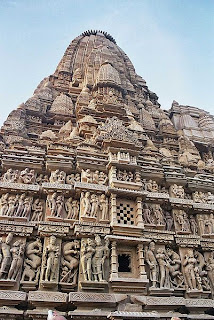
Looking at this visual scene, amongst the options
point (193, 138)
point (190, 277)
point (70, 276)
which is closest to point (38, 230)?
point (70, 276)

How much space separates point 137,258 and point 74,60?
2332cm

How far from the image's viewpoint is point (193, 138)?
20.2m

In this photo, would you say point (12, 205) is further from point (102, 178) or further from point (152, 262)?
point (152, 262)

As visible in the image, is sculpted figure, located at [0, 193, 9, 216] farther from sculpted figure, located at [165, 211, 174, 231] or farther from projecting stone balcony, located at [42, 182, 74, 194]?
sculpted figure, located at [165, 211, 174, 231]

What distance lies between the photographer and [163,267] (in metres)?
8.46

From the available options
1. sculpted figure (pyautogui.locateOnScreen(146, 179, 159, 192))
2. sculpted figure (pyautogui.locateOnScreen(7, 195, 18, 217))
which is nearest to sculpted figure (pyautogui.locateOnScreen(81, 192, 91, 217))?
sculpted figure (pyautogui.locateOnScreen(7, 195, 18, 217))

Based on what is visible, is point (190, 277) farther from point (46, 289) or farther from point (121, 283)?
point (46, 289)

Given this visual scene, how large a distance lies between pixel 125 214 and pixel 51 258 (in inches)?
114

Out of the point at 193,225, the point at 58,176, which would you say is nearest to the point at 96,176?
the point at 58,176

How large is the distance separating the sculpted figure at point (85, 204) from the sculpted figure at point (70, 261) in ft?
3.08

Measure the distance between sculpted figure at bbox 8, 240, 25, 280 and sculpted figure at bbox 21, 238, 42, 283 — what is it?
0.59 feet

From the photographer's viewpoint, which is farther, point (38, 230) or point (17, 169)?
point (17, 169)

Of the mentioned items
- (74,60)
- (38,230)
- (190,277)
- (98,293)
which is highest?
(74,60)

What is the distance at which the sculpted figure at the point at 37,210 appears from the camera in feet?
28.7
